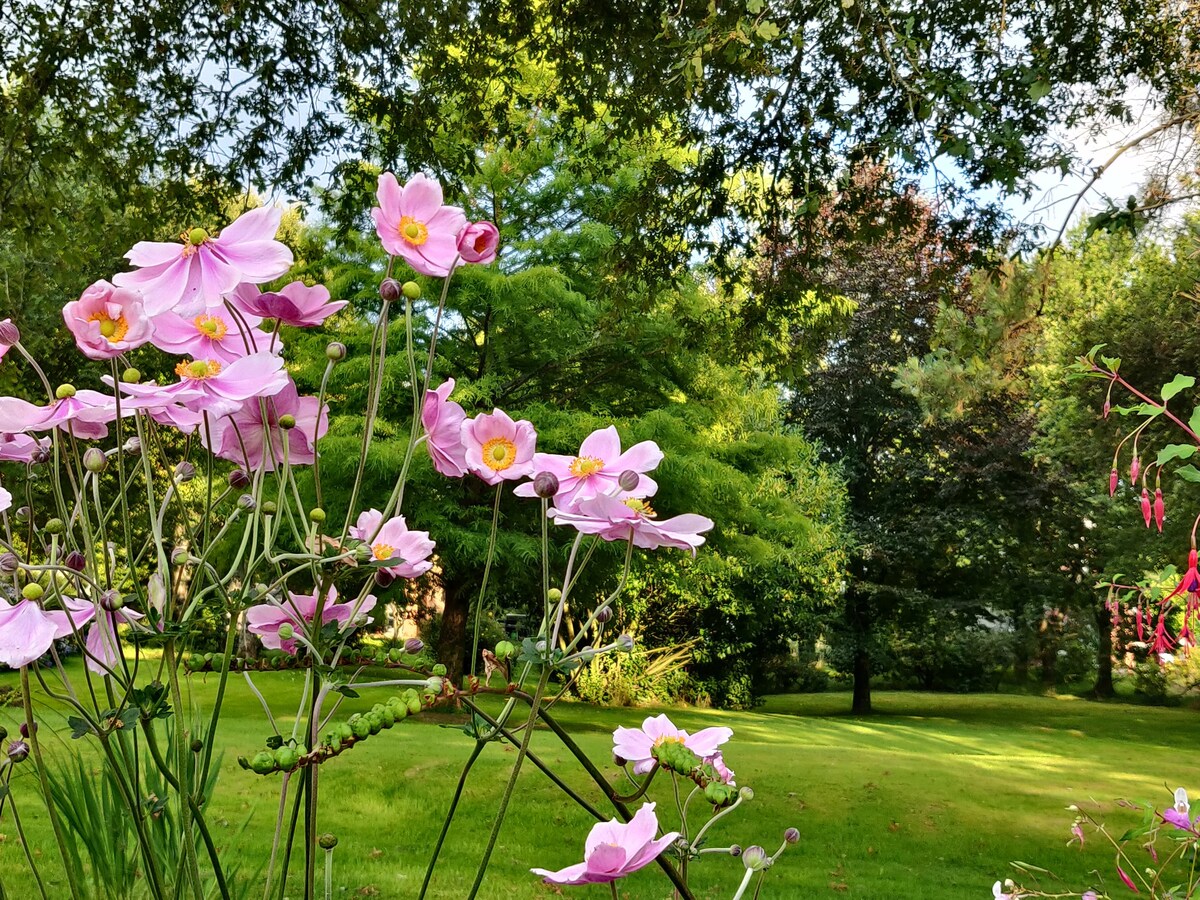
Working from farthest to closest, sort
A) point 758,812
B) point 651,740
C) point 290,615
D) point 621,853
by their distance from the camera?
point 758,812, point 651,740, point 290,615, point 621,853

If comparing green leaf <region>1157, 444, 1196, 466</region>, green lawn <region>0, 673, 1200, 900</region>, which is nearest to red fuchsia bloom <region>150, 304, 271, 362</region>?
green leaf <region>1157, 444, 1196, 466</region>

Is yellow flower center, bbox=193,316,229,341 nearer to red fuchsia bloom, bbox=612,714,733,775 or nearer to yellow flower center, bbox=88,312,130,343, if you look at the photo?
yellow flower center, bbox=88,312,130,343

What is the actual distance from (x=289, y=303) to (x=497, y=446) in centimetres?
23

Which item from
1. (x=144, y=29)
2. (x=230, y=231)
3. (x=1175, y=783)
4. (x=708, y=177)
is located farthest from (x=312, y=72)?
(x=1175, y=783)

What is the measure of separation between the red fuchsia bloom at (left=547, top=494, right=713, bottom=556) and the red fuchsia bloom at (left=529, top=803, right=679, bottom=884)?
220 mm

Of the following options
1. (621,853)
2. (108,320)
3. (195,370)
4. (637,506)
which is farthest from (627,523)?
(108,320)

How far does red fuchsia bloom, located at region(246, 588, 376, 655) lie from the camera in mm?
895

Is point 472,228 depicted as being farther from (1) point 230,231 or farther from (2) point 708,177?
(2) point 708,177

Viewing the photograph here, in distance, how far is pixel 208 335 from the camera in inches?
35.5

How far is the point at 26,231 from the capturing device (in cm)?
599

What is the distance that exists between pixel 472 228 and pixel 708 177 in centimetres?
489

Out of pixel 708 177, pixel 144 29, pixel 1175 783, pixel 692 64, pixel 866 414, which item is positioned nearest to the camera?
pixel 692 64

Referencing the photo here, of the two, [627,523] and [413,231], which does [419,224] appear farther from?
[627,523]

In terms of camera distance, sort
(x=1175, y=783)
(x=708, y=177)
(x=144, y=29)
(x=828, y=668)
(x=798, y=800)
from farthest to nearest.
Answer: (x=828, y=668) → (x=1175, y=783) → (x=798, y=800) → (x=144, y=29) → (x=708, y=177)
